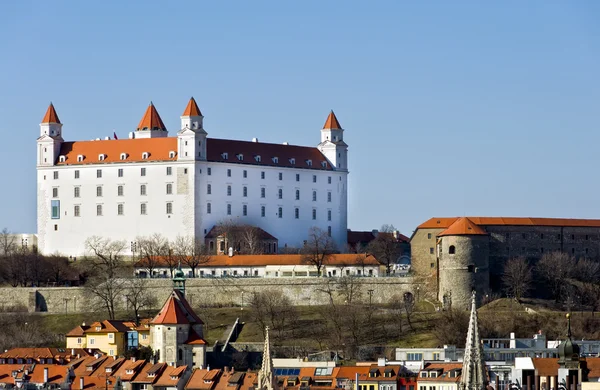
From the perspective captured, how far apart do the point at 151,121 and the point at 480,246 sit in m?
32.3

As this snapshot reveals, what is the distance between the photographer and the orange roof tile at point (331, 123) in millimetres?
131350

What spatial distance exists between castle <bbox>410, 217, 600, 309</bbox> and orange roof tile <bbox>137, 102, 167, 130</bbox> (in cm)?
2616

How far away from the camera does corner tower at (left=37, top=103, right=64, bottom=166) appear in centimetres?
12588

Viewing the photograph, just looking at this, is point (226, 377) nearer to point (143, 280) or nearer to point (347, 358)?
point (347, 358)

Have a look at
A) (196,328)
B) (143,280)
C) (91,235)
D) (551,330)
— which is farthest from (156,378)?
(91,235)

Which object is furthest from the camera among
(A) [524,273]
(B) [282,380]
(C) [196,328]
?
(A) [524,273]

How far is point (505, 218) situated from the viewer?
108 metres

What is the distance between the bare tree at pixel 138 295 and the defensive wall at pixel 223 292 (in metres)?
0.27

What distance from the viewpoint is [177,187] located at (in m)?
122

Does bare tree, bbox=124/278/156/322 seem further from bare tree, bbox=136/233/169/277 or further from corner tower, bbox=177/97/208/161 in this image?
corner tower, bbox=177/97/208/161

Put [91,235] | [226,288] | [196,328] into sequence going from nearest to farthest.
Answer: [196,328] < [226,288] < [91,235]

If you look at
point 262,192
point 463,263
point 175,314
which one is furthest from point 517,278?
point 262,192

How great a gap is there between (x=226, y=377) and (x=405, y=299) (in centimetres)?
2687

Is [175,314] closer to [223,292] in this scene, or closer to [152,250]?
[223,292]
